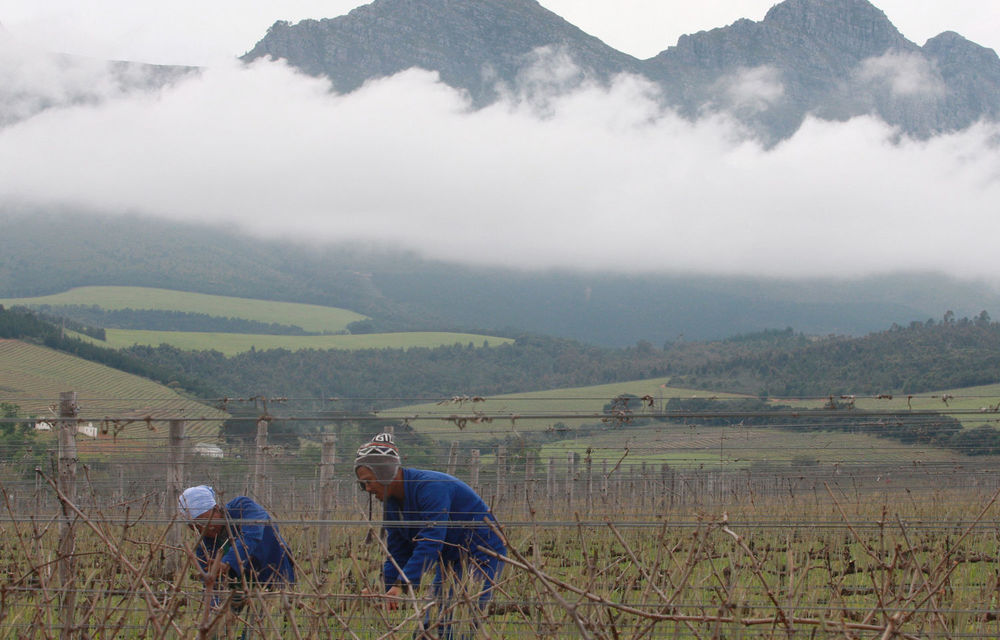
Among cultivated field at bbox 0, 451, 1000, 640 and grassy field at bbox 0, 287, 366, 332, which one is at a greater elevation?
cultivated field at bbox 0, 451, 1000, 640

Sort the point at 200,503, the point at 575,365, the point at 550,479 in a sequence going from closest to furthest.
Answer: the point at 200,503 < the point at 550,479 < the point at 575,365

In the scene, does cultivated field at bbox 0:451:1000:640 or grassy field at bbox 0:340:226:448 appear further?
→ grassy field at bbox 0:340:226:448

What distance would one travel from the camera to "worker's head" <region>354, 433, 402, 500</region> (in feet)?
16.2

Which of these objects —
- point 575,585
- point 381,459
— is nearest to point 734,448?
point 575,585

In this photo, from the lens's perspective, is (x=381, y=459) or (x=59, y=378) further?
(x=59, y=378)

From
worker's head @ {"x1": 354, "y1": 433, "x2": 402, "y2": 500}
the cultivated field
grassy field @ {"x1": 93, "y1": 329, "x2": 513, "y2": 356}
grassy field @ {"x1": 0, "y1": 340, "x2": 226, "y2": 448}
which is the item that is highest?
worker's head @ {"x1": 354, "y1": 433, "x2": 402, "y2": 500}

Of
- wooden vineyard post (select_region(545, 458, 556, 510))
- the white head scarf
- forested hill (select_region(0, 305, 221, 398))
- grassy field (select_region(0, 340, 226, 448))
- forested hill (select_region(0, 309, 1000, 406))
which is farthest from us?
forested hill (select_region(0, 309, 1000, 406))

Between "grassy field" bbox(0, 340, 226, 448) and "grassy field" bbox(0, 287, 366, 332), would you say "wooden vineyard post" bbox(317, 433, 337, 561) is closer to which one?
"grassy field" bbox(0, 340, 226, 448)

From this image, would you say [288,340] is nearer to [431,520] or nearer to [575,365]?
[575,365]

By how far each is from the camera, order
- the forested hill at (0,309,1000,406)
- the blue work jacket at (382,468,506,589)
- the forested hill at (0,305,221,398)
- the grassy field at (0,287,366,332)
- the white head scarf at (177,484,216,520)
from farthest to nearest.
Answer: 1. the grassy field at (0,287,366,332)
2. the forested hill at (0,309,1000,406)
3. the forested hill at (0,305,221,398)
4. the white head scarf at (177,484,216,520)
5. the blue work jacket at (382,468,506,589)

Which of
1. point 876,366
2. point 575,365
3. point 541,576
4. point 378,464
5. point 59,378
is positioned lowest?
point 575,365

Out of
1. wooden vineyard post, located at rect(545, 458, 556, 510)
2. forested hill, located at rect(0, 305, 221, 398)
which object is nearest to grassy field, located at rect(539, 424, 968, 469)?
wooden vineyard post, located at rect(545, 458, 556, 510)

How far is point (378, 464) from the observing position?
4.94 meters

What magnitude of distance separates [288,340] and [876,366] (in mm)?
62260
